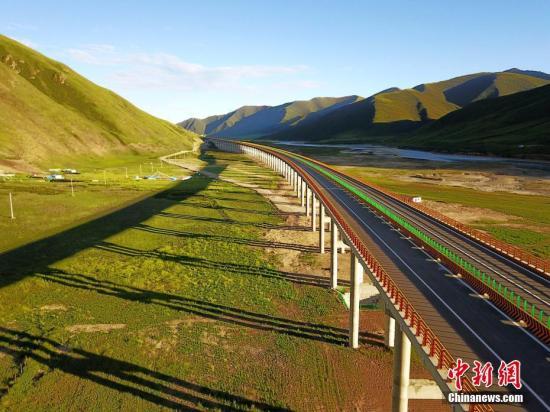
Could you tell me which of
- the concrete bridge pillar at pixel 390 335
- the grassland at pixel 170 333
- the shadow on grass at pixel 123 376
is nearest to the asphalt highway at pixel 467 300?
the concrete bridge pillar at pixel 390 335

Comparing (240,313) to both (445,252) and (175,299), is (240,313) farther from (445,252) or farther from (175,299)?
(445,252)

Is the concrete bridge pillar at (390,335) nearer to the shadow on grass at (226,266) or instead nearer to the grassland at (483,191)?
the shadow on grass at (226,266)

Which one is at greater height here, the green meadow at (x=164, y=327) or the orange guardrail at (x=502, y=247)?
the orange guardrail at (x=502, y=247)

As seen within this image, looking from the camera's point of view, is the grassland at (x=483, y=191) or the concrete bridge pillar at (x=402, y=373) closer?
the concrete bridge pillar at (x=402, y=373)

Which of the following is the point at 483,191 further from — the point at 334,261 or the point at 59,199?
the point at 59,199

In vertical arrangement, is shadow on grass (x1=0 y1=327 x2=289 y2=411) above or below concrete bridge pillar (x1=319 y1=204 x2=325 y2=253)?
below

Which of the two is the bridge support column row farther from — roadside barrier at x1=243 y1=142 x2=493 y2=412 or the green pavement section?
the green pavement section

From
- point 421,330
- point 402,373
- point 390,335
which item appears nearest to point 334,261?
point 390,335

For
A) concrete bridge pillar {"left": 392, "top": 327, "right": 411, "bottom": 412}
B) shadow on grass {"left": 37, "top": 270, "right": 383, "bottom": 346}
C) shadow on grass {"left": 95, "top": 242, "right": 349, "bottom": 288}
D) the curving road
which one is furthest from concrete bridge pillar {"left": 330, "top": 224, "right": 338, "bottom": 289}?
concrete bridge pillar {"left": 392, "top": 327, "right": 411, "bottom": 412}
